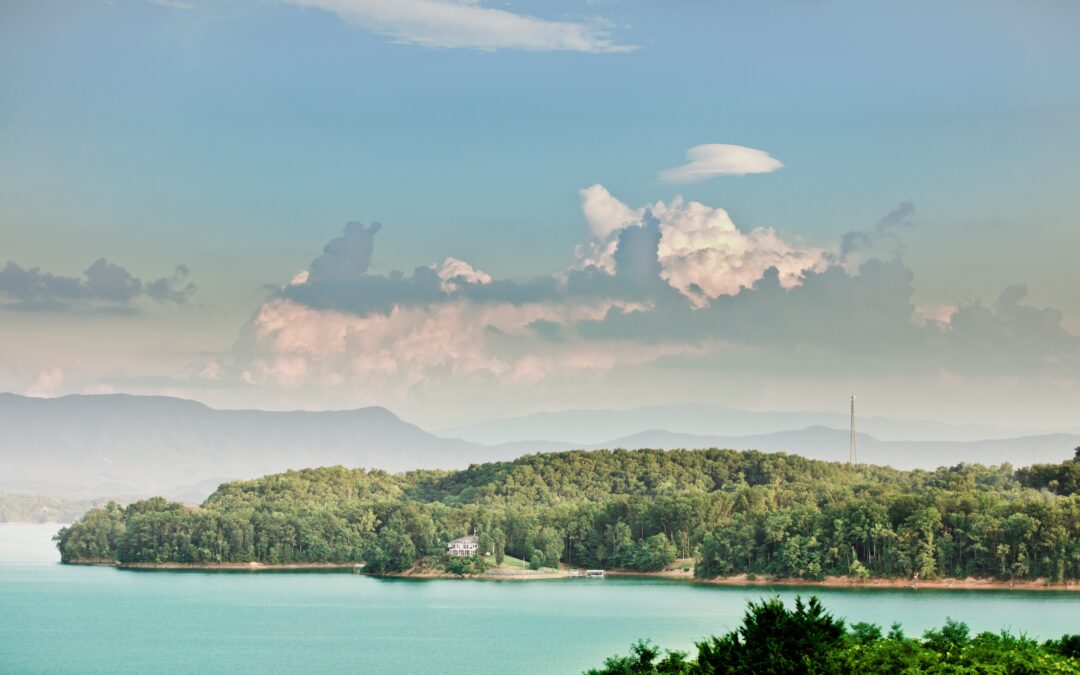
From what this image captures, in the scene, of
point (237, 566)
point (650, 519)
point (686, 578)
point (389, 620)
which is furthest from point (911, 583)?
point (237, 566)

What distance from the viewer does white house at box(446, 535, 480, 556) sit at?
8706 cm

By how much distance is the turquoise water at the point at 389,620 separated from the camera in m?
43.6

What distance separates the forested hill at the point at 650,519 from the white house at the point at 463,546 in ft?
2.89

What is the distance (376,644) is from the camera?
1876 inches

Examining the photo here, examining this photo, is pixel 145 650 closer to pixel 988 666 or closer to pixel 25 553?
pixel 988 666

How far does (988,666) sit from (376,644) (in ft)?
101

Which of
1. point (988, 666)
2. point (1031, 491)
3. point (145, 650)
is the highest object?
point (1031, 491)

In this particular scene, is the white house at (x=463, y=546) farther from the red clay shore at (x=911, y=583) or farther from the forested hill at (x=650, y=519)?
the red clay shore at (x=911, y=583)

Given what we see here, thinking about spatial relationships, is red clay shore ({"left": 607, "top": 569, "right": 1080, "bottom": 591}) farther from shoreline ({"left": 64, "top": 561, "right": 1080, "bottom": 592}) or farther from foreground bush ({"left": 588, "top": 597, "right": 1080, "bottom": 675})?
foreground bush ({"left": 588, "top": 597, "right": 1080, "bottom": 675})

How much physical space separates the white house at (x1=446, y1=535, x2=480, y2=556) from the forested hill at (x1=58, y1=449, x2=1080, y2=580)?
2.89ft

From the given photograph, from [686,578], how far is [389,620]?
27.4 meters

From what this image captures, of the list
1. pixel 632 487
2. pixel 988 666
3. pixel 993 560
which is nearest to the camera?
pixel 988 666

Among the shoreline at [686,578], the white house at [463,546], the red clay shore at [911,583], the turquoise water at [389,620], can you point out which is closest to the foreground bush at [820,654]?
the turquoise water at [389,620]

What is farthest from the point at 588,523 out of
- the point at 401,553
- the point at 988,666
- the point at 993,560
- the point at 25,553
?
the point at 988,666
